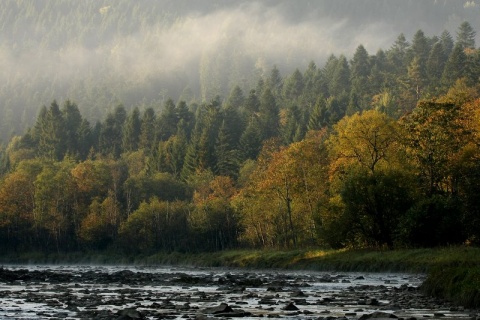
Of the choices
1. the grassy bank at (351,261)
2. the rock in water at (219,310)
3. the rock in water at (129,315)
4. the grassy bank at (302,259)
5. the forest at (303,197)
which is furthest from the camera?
the forest at (303,197)

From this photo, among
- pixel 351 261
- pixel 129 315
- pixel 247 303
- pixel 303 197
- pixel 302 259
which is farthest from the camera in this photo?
pixel 303 197

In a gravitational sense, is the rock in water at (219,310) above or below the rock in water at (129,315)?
below

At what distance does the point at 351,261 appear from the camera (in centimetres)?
7525

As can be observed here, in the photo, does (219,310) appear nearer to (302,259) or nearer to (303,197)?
(302,259)

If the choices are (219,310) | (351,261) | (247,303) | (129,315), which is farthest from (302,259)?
(129,315)

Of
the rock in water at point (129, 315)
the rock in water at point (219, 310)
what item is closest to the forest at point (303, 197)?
the rock in water at point (219, 310)

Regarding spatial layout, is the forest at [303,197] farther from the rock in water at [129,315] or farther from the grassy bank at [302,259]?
the rock in water at [129,315]

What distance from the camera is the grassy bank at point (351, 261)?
36.8 m

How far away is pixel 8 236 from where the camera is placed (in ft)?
514

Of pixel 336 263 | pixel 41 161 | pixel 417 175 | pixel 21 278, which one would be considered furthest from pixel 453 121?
pixel 41 161

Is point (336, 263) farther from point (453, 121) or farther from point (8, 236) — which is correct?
point (8, 236)

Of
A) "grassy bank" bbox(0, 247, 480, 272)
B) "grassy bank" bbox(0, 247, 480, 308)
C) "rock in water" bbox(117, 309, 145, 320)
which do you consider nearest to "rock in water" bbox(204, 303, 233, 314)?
"rock in water" bbox(117, 309, 145, 320)

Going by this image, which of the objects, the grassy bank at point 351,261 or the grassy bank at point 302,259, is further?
the grassy bank at point 302,259

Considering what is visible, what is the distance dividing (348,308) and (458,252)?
29526 mm
